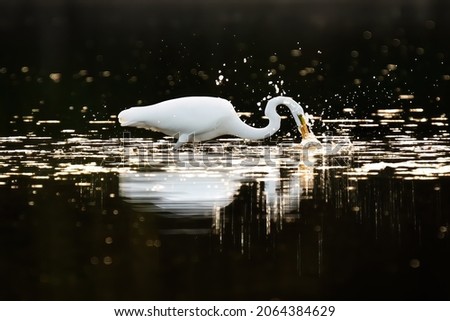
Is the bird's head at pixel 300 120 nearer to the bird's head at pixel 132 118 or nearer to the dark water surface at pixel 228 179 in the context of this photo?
the dark water surface at pixel 228 179

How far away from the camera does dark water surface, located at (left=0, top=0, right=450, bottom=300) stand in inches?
278

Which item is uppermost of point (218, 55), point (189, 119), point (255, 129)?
point (218, 55)

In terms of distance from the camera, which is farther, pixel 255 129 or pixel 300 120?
pixel 300 120

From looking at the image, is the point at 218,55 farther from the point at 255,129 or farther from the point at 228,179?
the point at 228,179

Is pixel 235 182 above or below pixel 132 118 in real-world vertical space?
below

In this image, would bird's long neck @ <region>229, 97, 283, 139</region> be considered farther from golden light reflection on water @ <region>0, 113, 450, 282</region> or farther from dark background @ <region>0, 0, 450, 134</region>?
dark background @ <region>0, 0, 450, 134</region>

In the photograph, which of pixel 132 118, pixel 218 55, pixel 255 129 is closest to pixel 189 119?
pixel 132 118

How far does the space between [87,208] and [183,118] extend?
11.5ft

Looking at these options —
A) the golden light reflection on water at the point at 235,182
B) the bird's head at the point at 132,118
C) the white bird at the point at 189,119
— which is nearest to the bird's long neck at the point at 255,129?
the white bird at the point at 189,119

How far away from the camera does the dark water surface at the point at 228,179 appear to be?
7.05 metres

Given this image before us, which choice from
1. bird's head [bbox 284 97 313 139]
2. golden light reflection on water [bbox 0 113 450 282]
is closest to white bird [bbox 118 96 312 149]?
golden light reflection on water [bbox 0 113 450 282]

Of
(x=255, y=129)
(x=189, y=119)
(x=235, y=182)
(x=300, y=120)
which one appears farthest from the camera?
(x=300, y=120)

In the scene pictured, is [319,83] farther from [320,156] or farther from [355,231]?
[355,231]

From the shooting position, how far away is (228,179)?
1024cm
